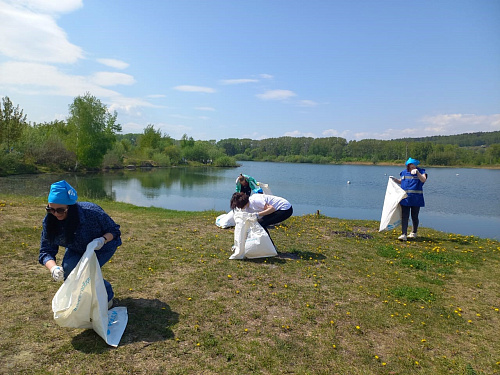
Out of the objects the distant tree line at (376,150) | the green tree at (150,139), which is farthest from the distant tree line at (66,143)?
the distant tree line at (376,150)

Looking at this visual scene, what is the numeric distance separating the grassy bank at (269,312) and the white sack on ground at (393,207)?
1.48 metres

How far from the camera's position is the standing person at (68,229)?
419 centimetres

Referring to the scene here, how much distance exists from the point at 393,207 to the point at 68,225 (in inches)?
370

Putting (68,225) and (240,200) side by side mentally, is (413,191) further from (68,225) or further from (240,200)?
(68,225)

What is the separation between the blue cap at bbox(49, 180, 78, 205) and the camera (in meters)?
4.09

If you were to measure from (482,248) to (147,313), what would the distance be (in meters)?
9.87

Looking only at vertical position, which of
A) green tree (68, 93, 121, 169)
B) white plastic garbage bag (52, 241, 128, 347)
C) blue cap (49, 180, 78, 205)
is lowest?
white plastic garbage bag (52, 241, 128, 347)

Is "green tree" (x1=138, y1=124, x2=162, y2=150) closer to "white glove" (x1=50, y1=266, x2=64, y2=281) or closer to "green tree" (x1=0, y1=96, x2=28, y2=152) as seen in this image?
"green tree" (x1=0, y1=96, x2=28, y2=152)

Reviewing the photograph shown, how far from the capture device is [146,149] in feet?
285

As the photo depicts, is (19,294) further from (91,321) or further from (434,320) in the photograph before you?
(434,320)

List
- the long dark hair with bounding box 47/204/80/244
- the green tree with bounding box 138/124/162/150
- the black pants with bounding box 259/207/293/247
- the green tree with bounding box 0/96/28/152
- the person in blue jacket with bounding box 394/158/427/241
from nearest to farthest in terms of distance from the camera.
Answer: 1. the long dark hair with bounding box 47/204/80/244
2. the black pants with bounding box 259/207/293/247
3. the person in blue jacket with bounding box 394/158/427/241
4. the green tree with bounding box 0/96/28/152
5. the green tree with bounding box 138/124/162/150

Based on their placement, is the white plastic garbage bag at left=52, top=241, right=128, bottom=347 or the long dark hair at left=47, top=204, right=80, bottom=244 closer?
the white plastic garbage bag at left=52, top=241, right=128, bottom=347

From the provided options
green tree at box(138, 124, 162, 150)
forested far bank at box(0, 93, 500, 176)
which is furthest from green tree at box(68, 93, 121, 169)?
green tree at box(138, 124, 162, 150)

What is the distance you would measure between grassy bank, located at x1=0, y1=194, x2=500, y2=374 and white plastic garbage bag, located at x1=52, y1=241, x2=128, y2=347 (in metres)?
0.19
